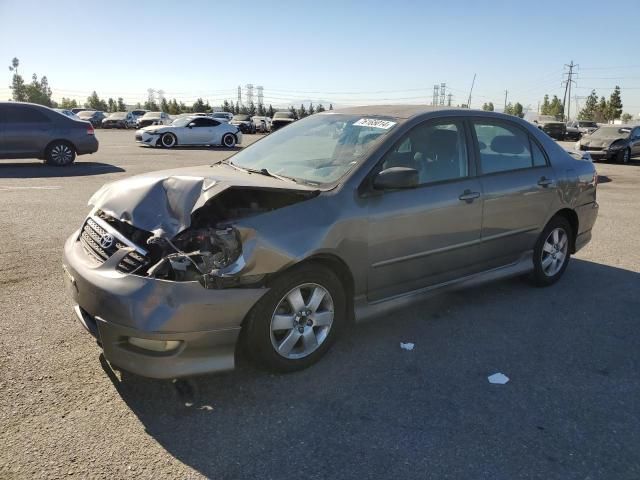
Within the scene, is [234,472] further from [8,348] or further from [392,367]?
[8,348]

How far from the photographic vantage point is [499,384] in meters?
3.40

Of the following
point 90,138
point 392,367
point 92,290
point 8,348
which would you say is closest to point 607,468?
point 392,367

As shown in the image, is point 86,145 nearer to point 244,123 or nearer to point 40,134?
point 40,134

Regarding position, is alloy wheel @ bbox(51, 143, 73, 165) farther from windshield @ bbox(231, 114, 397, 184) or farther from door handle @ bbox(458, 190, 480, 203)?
door handle @ bbox(458, 190, 480, 203)

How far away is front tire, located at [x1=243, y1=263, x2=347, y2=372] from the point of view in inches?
126

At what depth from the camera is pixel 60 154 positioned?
13.7 meters

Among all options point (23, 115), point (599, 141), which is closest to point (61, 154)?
point (23, 115)

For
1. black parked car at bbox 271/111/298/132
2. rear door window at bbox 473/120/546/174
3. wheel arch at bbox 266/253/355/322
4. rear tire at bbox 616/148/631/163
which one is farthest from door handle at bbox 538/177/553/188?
black parked car at bbox 271/111/298/132

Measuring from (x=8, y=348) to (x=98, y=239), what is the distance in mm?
990

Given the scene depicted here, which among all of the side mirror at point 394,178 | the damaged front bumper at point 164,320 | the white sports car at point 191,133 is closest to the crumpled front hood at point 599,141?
the white sports car at point 191,133

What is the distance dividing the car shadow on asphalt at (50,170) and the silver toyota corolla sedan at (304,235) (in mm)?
9128

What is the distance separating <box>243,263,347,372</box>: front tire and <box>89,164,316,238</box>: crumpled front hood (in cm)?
60

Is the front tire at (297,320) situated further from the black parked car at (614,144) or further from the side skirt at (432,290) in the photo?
the black parked car at (614,144)

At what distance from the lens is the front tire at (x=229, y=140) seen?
82.4 ft
